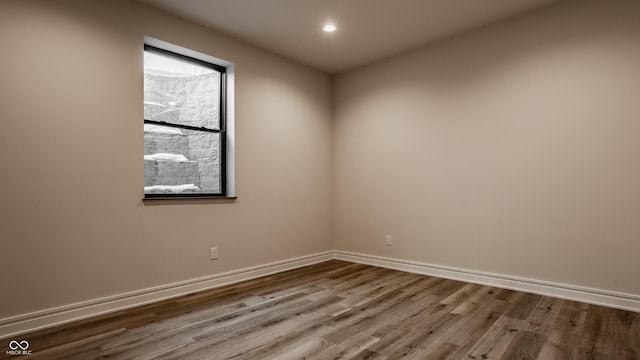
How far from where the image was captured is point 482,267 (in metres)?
3.49

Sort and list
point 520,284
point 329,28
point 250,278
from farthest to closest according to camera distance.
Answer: point 250,278 < point 329,28 < point 520,284

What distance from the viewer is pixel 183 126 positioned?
3.34m

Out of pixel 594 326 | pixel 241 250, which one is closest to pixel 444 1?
pixel 594 326

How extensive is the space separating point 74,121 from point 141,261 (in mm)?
1219

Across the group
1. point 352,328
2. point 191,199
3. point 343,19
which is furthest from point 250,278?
point 343,19

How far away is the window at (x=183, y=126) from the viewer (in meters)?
3.16

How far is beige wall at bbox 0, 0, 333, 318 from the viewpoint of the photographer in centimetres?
235

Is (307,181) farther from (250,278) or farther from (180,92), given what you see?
(180,92)

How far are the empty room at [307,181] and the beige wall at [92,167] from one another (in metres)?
0.01

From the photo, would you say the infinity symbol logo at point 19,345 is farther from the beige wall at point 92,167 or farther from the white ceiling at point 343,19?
the white ceiling at point 343,19

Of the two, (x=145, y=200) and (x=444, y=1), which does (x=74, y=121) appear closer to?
(x=145, y=200)

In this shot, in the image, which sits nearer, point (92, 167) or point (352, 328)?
point (352, 328)

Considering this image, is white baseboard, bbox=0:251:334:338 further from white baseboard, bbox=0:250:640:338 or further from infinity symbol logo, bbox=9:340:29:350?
infinity symbol logo, bbox=9:340:29:350

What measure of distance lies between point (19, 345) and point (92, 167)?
1242mm
